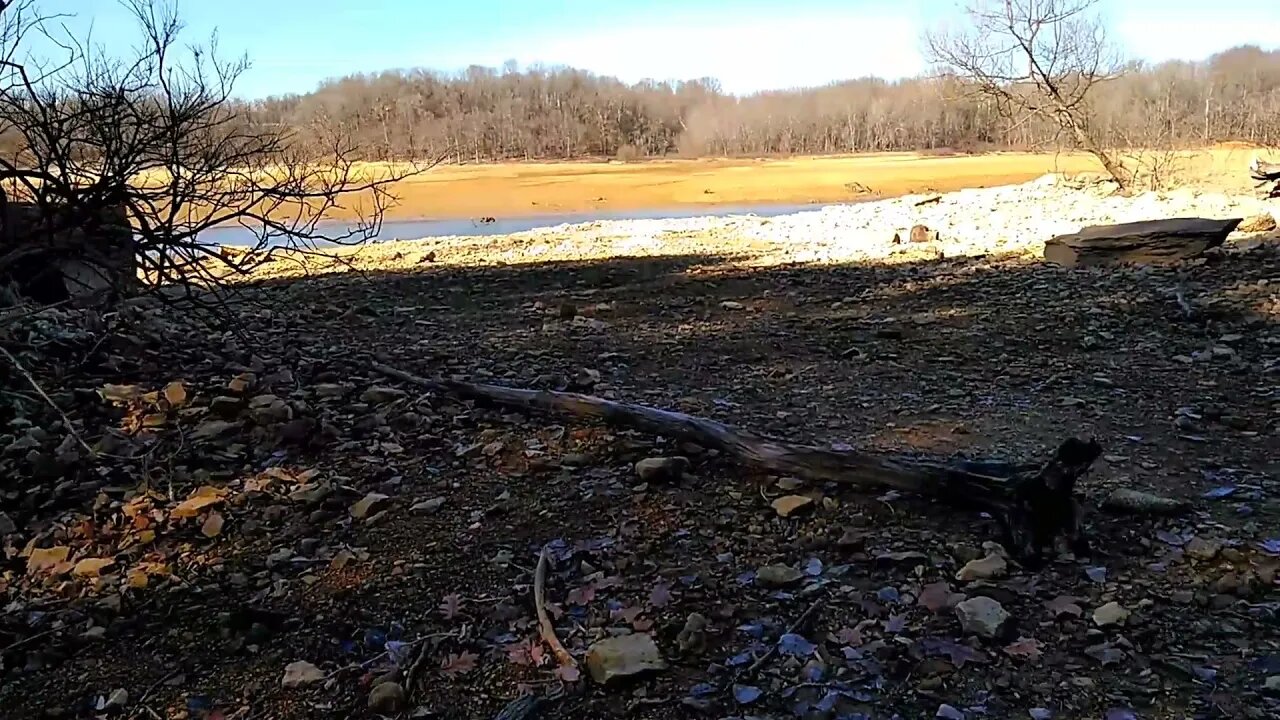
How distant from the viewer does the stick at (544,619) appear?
88.4 inches

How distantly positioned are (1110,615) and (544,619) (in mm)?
1336

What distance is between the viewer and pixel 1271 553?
2.51 m

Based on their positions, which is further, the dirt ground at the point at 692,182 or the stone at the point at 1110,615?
the dirt ground at the point at 692,182

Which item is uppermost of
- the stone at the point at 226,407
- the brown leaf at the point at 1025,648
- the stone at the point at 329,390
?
the stone at the point at 226,407

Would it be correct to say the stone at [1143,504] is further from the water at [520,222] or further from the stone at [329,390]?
the water at [520,222]

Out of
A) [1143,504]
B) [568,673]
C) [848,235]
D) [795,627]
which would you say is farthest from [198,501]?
[848,235]

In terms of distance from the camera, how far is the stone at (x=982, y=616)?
2.21 meters

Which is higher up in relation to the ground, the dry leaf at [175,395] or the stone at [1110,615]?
the dry leaf at [175,395]

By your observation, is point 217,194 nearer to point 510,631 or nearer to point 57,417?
point 57,417

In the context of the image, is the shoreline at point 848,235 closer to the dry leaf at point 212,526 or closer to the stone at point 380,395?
the stone at point 380,395

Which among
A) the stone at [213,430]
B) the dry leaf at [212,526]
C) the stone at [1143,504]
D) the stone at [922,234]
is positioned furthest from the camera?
the stone at [922,234]

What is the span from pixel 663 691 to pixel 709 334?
3.95 metres

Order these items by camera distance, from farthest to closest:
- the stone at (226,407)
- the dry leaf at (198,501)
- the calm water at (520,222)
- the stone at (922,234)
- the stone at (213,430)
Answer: the calm water at (520,222) < the stone at (922,234) < the stone at (226,407) < the stone at (213,430) < the dry leaf at (198,501)

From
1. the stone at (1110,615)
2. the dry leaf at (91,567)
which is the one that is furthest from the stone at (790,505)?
the dry leaf at (91,567)
